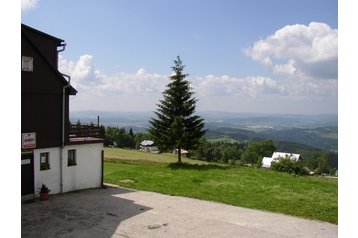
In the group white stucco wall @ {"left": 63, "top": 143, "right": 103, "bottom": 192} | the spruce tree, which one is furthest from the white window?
the spruce tree

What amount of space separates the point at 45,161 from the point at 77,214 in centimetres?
564

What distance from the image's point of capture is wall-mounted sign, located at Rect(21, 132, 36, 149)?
61.6 ft

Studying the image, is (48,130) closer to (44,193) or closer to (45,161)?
(45,161)

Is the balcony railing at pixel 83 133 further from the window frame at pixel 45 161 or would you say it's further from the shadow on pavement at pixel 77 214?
the shadow on pavement at pixel 77 214

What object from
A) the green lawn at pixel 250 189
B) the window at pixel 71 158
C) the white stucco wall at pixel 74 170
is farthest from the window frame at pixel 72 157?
the green lawn at pixel 250 189

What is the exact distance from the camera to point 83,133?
23156mm

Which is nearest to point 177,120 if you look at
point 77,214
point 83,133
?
point 83,133

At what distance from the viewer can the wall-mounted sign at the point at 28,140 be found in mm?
18766
